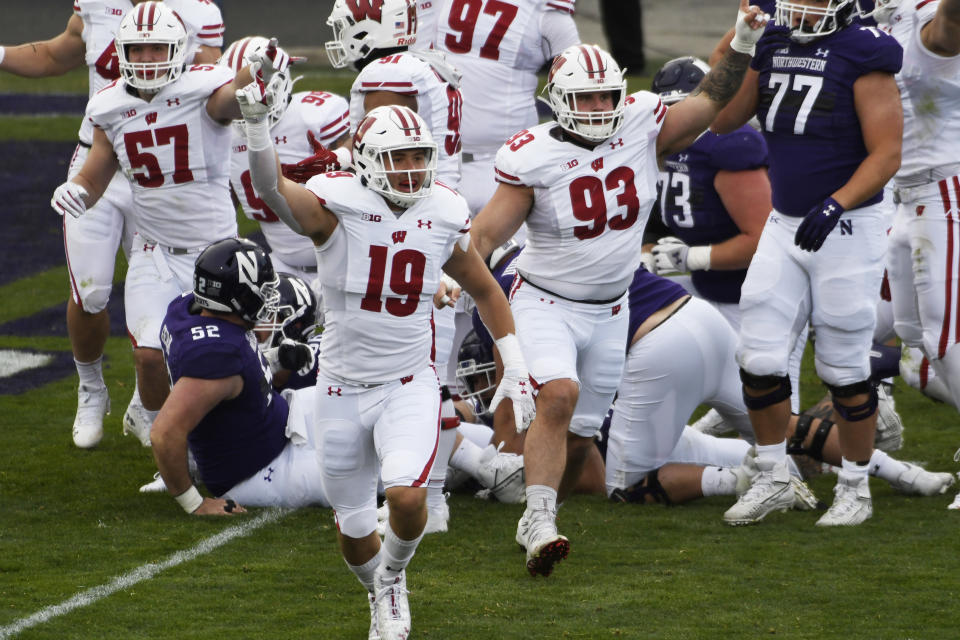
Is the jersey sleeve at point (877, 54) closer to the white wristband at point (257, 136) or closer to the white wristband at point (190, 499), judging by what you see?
the white wristband at point (257, 136)

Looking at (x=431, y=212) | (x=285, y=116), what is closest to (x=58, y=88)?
(x=285, y=116)

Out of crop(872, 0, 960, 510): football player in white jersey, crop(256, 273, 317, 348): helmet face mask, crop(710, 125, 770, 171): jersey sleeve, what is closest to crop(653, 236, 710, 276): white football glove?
crop(710, 125, 770, 171): jersey sleeve

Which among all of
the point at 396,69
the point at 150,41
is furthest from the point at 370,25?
the point at 150,41

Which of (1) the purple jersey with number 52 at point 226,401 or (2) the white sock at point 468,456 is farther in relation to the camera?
(2) the white sock at point 468,456

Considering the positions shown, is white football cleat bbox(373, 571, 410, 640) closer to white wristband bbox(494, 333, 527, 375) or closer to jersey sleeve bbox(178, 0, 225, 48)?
white wristband bbox(494, 333, 527, 375)

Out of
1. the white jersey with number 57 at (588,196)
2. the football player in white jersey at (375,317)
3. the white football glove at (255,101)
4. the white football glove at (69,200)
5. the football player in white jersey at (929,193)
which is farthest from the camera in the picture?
the white football glove at (69,200)

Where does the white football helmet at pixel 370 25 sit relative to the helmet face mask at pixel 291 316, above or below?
above

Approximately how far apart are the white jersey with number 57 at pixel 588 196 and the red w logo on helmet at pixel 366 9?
909mm

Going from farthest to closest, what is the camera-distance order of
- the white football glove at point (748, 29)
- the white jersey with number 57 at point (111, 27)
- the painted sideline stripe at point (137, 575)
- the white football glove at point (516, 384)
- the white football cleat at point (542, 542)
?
the white jersey with number 57 at point (111, 27) < the white football glove at point (748, 29) < the white football cleat at point (542, 542) < the white football glove at point (516, 384) < the painted sideline stripe at point (137, 575)

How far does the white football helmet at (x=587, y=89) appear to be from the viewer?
4965 millimetres

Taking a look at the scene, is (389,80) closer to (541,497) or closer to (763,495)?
(541,497)

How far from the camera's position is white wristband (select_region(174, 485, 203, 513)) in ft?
17.9

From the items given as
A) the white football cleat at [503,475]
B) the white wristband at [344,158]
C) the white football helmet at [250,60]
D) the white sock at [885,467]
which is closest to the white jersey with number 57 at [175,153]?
the white football helmet at [250,60]

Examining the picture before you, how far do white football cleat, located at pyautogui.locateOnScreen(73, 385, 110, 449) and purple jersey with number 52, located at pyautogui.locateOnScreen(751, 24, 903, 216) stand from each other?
3207mm
